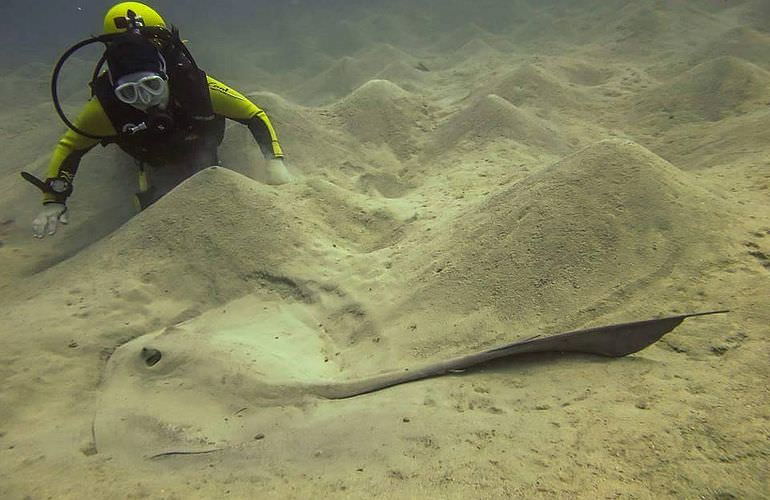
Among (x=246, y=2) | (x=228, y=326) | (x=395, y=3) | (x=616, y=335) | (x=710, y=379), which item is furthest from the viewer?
(x=246, y=2)

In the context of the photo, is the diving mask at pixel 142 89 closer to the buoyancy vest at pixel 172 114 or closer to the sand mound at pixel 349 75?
the buoyancy vest at pixel 172 114

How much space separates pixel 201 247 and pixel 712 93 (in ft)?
21.2

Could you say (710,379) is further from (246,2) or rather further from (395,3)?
(246,2)

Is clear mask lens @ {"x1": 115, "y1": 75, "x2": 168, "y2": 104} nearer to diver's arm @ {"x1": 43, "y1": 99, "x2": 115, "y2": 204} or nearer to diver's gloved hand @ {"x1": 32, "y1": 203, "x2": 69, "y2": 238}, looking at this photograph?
diver's arm @ {"x1": 43, "y1": 99, "x2": 115, "y2": 204}

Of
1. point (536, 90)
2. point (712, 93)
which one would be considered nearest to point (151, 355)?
point (536, 90)

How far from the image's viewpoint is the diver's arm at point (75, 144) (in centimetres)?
413

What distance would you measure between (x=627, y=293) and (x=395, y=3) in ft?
Result: 60.5

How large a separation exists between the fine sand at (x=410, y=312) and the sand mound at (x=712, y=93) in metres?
0.03

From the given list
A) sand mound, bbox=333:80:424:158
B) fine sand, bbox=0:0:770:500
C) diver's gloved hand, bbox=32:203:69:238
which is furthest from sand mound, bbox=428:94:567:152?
diver's gloved hand, bbox=32:203:69:238

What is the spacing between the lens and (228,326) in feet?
9.80

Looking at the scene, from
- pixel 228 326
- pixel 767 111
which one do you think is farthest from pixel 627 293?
pixel 767 111

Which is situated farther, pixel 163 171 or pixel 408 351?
pixel 163 171

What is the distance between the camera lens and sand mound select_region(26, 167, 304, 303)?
135 inches

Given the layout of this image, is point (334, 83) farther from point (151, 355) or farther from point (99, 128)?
point (151, 355)
